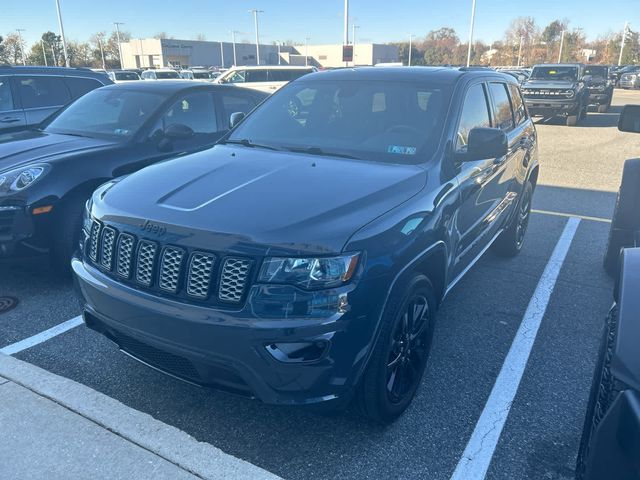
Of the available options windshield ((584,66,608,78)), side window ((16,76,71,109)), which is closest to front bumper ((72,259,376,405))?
side window ((16,76,71,109))

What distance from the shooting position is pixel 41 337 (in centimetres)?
371

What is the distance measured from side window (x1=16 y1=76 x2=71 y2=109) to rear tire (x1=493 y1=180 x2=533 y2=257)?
6.18 m

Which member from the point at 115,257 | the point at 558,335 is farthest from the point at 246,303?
the point at 558,335

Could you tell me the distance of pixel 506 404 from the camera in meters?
3.04

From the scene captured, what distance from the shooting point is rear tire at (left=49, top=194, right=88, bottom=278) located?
434 centimetres

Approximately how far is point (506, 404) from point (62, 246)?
356 centimetres

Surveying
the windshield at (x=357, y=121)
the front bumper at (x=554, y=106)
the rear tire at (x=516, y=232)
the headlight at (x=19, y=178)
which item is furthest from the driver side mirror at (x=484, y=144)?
the front bumper at (x=554, y=106)

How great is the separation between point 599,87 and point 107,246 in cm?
2246

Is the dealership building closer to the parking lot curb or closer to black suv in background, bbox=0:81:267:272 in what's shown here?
black suv in background, bbox=0:81:267:272

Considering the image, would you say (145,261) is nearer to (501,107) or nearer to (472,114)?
(472,114)

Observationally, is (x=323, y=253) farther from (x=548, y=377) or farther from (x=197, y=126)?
(x=197, y=126)

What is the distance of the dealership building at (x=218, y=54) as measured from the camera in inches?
3334

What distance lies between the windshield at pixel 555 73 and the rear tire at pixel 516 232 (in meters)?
14.6

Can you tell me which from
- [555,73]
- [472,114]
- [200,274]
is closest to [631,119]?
[472,114]
